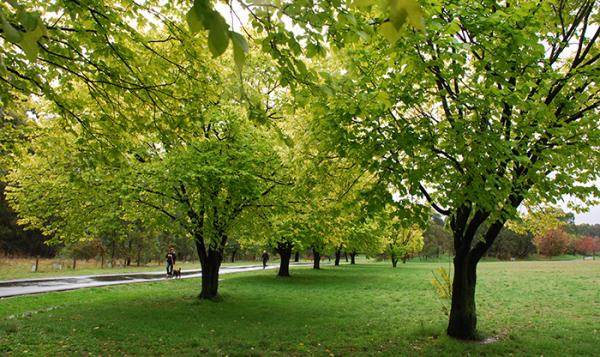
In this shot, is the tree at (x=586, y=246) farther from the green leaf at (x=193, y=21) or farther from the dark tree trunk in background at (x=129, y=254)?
the green leaf at (x=193, y=21)

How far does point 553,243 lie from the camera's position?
302 feet

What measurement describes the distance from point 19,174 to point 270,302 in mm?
10814

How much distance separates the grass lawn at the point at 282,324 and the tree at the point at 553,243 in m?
83.8

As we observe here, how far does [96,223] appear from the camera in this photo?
13.9m

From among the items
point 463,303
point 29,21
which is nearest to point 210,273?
point 463,303

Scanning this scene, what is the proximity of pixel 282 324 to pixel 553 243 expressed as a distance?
10070 centimetres

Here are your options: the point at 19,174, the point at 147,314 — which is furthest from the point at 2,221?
the point at 147,314

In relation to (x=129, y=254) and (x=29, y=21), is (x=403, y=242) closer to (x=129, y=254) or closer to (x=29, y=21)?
(x=129, y=254)

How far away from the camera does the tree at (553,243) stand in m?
90.8

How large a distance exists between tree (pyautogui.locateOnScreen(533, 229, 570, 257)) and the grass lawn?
83795 mm

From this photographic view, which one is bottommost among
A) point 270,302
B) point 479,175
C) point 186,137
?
point 270,302

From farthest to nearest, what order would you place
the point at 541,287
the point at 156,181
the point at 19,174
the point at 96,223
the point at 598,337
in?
the point at 541,287 → the point at 19,174 → the point at 96,223 → the point at 156,181 → the point at 598,337

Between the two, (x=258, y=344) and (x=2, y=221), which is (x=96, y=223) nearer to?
(x=258, y=344)

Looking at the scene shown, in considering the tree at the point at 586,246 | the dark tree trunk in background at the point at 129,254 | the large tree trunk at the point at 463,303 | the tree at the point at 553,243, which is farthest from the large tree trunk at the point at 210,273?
the tree at the point at 586,246
